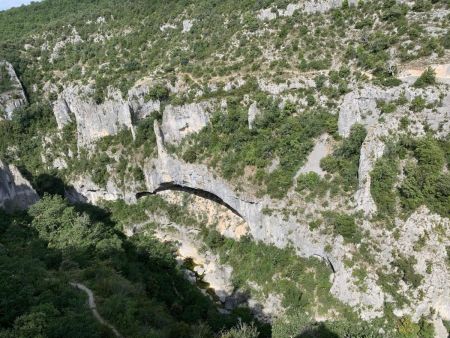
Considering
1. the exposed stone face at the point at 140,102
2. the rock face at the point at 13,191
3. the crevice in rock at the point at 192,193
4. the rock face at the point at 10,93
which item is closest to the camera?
the rock face at the point at 13,191

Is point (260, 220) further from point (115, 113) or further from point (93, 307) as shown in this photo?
point (115, 113)

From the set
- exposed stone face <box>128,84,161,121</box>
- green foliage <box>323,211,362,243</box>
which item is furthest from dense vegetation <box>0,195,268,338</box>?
exposed stone face <box>128,84,161,121</box>

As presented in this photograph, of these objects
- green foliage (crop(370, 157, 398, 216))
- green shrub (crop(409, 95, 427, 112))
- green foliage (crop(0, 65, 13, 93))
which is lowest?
green foliage (crop(370, 157, 398, 216))

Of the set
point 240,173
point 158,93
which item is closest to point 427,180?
point 240,173

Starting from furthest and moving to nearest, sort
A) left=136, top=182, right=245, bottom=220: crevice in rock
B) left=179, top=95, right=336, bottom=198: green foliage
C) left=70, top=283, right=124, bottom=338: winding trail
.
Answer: left=136, top=182, right=245, bottom=220: crevice in rock, left=179, top=95, right=336, bottom=198: green foliage, left=70, top=283, right=124, bottom=338: winding trail

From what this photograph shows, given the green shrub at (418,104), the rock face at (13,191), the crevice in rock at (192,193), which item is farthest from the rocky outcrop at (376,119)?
the rock face at (13,191)

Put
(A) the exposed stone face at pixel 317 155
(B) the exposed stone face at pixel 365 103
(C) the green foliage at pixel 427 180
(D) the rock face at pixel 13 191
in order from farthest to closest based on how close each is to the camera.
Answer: (D) the rock face at pixel 13 191, (A) the exposed stone face at pixel 317 155, (B) the exposed stone face at pixel 365 103, (C) the green foliage at pixel 427 180

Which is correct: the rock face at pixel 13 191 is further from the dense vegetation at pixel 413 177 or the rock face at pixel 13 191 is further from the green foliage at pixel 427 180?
the green foliage at pixel 427 180

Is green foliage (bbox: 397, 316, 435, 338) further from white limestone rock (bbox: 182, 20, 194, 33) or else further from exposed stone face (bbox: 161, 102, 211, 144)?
white limestone rock (bbox: 182, 20, 194, 33)
